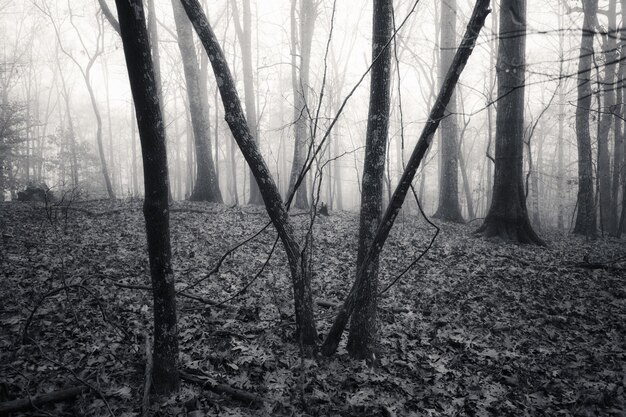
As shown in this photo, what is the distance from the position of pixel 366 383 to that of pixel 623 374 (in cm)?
281

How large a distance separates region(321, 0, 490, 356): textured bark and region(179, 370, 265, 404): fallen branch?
943 mm

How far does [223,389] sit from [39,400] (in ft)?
4.61

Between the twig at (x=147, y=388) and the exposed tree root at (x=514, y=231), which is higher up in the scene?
the exposed tree root at (x=514, y=231)

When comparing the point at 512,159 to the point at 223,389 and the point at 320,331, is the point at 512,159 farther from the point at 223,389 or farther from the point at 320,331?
the point at 223,389

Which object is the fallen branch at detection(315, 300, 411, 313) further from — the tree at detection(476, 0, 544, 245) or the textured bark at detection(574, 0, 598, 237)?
the textured bark at detection(574, 0, 598, 237)

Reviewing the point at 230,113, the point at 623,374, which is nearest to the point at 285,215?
the point at 230,113

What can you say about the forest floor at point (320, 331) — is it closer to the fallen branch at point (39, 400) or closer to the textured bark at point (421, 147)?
the fallen branch at point (39, 400)

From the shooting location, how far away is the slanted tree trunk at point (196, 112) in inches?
439

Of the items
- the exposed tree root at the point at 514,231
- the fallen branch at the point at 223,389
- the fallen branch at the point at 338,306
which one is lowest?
the fallen branch at the point at 223,389

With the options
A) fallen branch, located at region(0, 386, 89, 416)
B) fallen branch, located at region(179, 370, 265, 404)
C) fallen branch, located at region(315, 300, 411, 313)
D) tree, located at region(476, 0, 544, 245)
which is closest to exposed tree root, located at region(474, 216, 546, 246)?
tree, located at region(476, 0, 544, 245)

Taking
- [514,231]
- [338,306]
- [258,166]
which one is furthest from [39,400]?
[514,231]

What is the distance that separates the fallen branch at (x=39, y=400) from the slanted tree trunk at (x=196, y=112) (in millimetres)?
9113

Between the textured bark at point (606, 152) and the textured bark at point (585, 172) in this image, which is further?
the textured bark at point (606, 152)

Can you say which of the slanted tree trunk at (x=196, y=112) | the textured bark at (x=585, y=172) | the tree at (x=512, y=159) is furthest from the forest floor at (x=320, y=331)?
the slanted tree trunk at (x=196, y=112)
